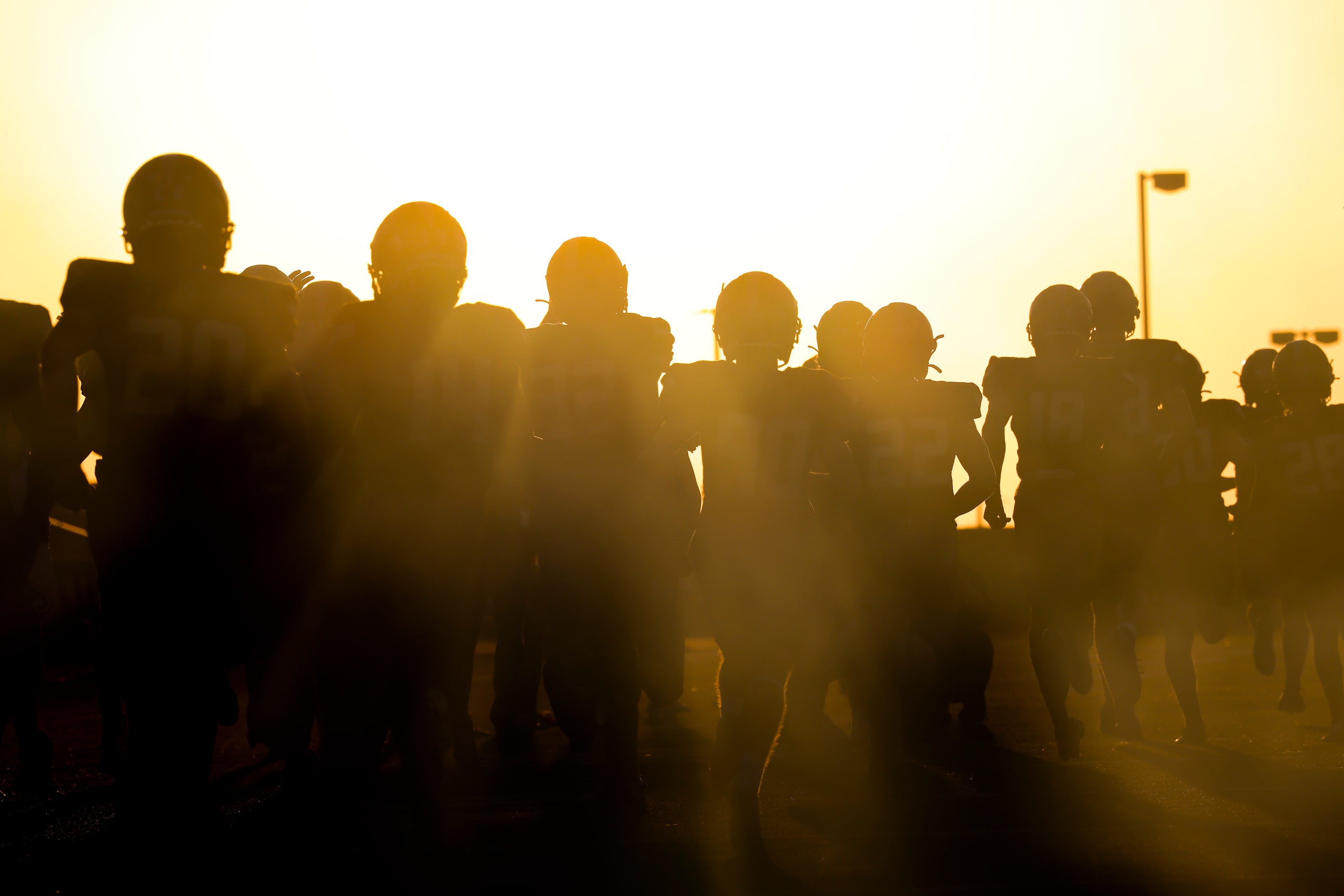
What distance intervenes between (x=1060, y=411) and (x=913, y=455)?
48.2 inches

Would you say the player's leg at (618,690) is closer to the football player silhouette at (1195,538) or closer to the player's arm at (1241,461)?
the football player silhouette at (1195,538)

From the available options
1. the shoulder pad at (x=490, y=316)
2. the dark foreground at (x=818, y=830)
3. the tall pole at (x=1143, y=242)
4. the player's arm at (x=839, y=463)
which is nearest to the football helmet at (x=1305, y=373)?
the dark foreground at (x=818, y=830)

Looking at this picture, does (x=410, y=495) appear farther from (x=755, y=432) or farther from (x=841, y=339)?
(x=841, y=339)

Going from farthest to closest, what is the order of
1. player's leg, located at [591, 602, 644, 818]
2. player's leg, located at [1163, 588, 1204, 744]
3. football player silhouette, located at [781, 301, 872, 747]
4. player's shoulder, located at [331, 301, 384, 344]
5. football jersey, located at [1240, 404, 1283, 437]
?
football jersey, located at [1240, 404, 1283, 437] < player's leg, located at [1163, 588, 1204, 744] < player's leg, located at [591, 602, 644, 818] < football player silhouette, located at [781, 301, 872, 747] < player's shoulder, located at [331, 301, 384, 344]

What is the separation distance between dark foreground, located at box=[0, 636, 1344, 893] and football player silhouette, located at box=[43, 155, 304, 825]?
340mm

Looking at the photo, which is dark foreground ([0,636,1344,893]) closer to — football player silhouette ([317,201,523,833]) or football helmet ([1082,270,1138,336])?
football player silhouette ([317,201,523,833])

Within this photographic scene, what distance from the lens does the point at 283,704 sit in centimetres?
632

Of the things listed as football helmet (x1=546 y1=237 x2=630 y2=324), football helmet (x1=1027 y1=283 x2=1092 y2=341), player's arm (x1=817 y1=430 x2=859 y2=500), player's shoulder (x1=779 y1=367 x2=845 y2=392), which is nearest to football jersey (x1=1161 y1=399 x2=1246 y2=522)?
football helmet (x1=1027 y1=283 x2=1092 y2=341)

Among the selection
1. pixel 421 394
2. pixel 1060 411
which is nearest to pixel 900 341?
pixel 1060 411

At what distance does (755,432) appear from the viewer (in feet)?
16.4

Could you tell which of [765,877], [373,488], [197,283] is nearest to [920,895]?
[765,877]

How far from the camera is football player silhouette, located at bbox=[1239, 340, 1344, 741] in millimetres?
8141

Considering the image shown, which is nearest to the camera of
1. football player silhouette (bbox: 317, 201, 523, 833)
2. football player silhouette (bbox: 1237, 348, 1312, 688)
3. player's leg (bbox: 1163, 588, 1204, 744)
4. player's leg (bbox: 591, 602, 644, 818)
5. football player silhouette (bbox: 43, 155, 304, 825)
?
football player silhouette (bbox: 43, 155, 304, 825)

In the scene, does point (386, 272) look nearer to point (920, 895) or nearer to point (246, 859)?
point (246, 859)
